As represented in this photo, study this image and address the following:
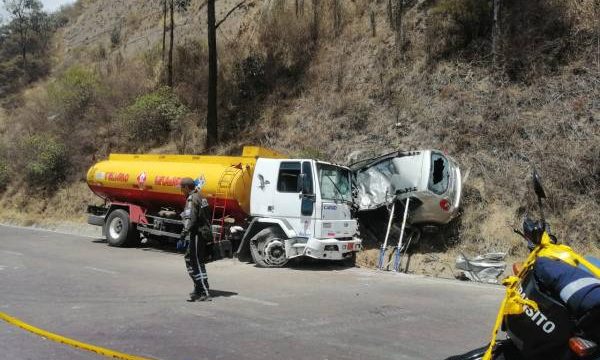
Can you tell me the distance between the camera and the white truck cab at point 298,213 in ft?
38.5

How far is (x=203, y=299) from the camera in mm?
8172

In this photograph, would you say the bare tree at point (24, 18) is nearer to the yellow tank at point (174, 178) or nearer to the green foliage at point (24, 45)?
the green foliage at point (24, 45)

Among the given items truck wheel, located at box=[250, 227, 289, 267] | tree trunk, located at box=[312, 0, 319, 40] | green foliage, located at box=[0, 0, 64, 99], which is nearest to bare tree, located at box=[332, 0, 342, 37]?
tree trunk, located at box=[312, 0, 319, 40]

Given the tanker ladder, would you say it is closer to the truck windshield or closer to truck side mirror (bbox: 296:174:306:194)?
truck side mirror (bbox: 296:174:306:194)

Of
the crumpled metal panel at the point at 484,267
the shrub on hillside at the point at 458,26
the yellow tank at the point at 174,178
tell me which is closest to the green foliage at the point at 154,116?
the yellow tank at the point at 174,178

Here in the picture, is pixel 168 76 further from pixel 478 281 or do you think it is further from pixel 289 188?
pixel 478 281

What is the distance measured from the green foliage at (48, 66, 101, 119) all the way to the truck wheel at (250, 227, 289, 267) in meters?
20.6

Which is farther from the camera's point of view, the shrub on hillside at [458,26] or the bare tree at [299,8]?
the bare tree at [299,8]

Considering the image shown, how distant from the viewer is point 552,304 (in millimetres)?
2633

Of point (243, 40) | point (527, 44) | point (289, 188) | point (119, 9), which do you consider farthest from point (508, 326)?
point (119, 9)

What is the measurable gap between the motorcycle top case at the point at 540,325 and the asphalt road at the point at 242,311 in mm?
2944

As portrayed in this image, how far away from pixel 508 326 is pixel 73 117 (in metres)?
29.7

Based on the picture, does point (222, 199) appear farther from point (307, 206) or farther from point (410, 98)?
point (410, 98)

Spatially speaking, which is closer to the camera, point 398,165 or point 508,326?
point 508,326
